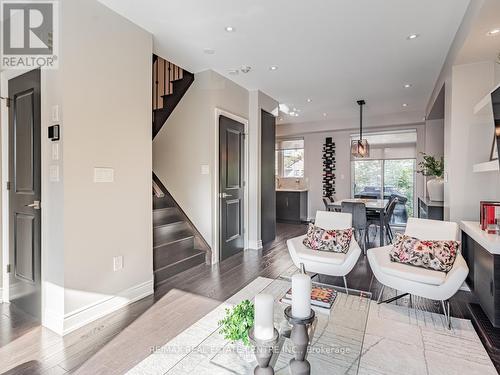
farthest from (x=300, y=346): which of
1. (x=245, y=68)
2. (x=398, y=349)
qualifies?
(x=245, y=68)

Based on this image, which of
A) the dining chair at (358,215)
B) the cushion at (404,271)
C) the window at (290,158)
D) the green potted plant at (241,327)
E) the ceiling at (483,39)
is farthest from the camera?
the window at (290,158)

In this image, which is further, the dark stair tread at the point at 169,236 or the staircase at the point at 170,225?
the dark stair tread at the point at 169,236

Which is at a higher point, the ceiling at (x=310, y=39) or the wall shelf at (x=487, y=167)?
the ceiling at (x=310, y=39)

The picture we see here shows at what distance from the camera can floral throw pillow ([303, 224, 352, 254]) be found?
10.3 feet

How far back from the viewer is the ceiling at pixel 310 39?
8.25 feet

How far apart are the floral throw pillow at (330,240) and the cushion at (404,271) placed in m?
0.39

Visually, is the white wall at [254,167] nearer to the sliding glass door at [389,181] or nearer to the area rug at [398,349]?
the area rug at [398,349]

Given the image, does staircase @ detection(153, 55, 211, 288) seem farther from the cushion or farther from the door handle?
the cushion

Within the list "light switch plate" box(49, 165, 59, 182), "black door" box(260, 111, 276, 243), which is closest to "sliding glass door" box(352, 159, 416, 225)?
"black door" box(260, 111, 276, 243)

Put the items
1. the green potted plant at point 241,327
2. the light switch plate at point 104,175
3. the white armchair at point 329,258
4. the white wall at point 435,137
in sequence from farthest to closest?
the white wall at point 435,137
the white armchair at point 329,258
the light switch plate at point 104,175
the green potted plant at point 241,327

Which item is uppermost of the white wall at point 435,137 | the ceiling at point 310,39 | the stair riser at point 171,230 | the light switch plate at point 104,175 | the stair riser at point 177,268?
the ceiling at point 310,39

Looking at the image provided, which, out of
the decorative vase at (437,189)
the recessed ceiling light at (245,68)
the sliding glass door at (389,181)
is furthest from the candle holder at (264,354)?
the sliding glass door at (389,181)

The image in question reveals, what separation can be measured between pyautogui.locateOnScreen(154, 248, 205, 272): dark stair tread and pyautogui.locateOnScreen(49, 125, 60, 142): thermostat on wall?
175cm

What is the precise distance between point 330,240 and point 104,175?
2.50 meters
